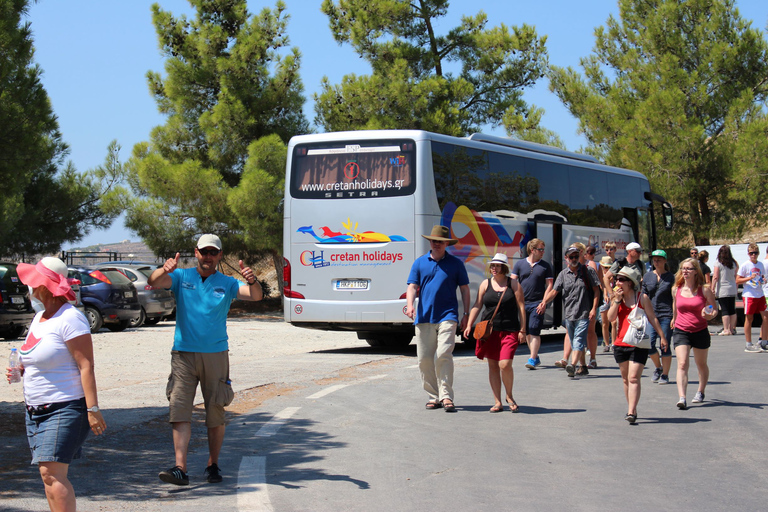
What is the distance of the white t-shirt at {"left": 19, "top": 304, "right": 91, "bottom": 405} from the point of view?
186 inches

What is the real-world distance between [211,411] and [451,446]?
7.21 feet

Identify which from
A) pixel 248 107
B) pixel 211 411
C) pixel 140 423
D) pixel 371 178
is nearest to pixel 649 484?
pixel 211 411

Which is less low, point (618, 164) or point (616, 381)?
point (618, 164)

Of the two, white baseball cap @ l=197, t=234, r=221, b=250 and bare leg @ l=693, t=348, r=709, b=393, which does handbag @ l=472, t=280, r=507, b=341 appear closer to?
bare leg @ l=693, t=348, r=709, b=393

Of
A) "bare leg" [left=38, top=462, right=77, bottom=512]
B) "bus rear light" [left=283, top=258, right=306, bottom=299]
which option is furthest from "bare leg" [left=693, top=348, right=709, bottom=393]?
"bus rear light" [left=283, top=258, right=306, bottom=299]

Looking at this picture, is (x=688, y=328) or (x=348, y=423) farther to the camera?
(x=688, y=328)

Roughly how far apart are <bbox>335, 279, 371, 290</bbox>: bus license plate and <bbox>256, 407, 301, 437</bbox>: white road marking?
6.07 m

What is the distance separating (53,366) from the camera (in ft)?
15.6

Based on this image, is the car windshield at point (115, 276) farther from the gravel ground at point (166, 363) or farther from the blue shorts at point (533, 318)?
the blue shorts at point (533, 318)

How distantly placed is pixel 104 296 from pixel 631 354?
50.5 ft

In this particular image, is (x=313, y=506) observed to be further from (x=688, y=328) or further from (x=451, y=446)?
(x=688, y=328)

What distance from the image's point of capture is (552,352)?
16609mm

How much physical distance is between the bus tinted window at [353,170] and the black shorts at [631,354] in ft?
23.4

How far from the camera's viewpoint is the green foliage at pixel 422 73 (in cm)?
3105
